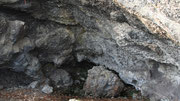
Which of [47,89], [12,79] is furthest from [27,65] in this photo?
[47,89]

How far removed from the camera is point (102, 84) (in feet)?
29.9

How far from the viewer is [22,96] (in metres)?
8.73

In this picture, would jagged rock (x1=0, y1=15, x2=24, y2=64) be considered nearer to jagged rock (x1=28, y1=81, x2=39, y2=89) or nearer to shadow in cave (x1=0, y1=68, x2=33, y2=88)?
shadow in cave (x1=0, y1=68, x2=33, y2=88)

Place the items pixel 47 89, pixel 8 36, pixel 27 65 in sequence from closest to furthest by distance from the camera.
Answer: pixel 8 36
pixel 27 65
pixel 47 89

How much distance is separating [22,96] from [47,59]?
2.02 meters

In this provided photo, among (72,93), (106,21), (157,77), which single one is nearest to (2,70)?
(72,93)

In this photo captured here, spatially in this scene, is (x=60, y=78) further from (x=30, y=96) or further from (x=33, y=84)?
(x=30, y=96)

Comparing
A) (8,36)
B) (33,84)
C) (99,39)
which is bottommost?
(33,84)

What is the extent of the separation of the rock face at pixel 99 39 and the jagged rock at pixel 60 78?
28.9 inches

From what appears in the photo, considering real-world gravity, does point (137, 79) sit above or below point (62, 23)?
below

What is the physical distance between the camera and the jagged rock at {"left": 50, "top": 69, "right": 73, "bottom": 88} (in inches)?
392

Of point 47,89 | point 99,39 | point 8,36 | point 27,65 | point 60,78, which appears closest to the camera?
point 8,36

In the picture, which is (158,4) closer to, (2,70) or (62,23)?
(62,23)

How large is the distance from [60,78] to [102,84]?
2279 mm
